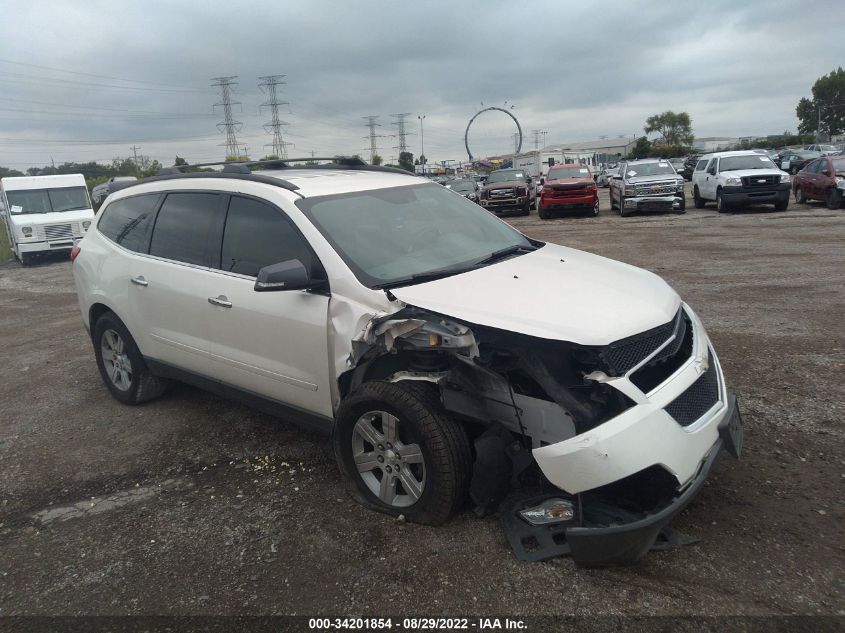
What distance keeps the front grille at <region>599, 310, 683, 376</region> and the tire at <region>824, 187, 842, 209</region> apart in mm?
18748

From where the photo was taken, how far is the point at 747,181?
18.7 metres

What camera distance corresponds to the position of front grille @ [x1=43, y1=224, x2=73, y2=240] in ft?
63.2

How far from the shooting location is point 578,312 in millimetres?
3016

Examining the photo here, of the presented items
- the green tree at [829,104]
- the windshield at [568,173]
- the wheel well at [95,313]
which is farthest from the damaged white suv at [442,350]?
the green tree at [829,104]

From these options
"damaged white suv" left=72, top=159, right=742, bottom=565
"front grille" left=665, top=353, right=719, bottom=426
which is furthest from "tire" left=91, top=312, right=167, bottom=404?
"front grille" left=665, top=353, right=719, bottom=426

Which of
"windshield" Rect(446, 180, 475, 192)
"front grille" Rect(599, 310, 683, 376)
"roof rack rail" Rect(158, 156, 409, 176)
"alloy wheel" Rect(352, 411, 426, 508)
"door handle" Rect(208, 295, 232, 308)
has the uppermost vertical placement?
"roof rack rail" Rect(158, 156, 409, 176)

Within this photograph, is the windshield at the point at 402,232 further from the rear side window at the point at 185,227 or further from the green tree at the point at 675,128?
the green tree at the point at 675,128

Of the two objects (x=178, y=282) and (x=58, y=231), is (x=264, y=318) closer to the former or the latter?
(x=178, y=282)

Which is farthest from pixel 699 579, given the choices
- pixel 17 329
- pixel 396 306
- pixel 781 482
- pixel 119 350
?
pixel 17 329

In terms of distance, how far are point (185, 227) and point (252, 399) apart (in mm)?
1388

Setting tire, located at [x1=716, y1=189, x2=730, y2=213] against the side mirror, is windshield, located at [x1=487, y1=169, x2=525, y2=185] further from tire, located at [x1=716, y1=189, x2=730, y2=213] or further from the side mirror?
the side mirror

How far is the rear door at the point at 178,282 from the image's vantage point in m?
4.36

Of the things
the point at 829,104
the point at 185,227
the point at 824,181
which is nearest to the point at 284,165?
the point at 185,227

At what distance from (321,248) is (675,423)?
6.81 feet
